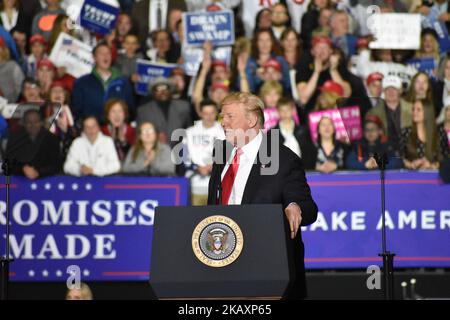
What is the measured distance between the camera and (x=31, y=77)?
11.4 meters

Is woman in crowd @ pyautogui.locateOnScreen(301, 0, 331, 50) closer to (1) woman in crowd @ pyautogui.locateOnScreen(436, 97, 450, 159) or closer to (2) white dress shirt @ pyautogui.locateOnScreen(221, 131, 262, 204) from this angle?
(1) woman in crowd @ pyautogui.locateOnScreen(436, 97, 450, 159)

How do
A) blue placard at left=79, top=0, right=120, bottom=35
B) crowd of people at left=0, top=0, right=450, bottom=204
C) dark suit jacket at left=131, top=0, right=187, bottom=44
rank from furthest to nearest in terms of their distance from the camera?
dark suit jacket at left=131, top=0, right=187, bottom=44 → blue placard at left=79, top=0, right=120, bottom=35 → crowd of people at left=0, top=0, right=450, bottom=204

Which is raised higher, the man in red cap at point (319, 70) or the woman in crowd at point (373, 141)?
the man in red cap at point (319, 70)

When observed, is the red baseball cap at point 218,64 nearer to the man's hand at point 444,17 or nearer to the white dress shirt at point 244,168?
the man's hand at point 444,17

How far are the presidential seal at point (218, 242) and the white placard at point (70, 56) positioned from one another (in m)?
6.97

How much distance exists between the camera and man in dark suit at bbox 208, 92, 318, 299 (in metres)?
5.43

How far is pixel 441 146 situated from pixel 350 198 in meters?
1.05

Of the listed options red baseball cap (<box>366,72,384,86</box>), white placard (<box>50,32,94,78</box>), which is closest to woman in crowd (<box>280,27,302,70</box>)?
red baseball cap (<box>366,72,384,86</box>)

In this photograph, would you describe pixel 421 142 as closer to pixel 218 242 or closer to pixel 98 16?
pixel 98 16

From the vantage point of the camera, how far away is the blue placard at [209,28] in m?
11.5

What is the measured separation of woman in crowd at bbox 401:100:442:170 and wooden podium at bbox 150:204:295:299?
203 inches

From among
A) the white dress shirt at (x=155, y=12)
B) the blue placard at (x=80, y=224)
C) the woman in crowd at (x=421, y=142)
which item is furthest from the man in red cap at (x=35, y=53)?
the woman in crowd at (x=421, y=142)
